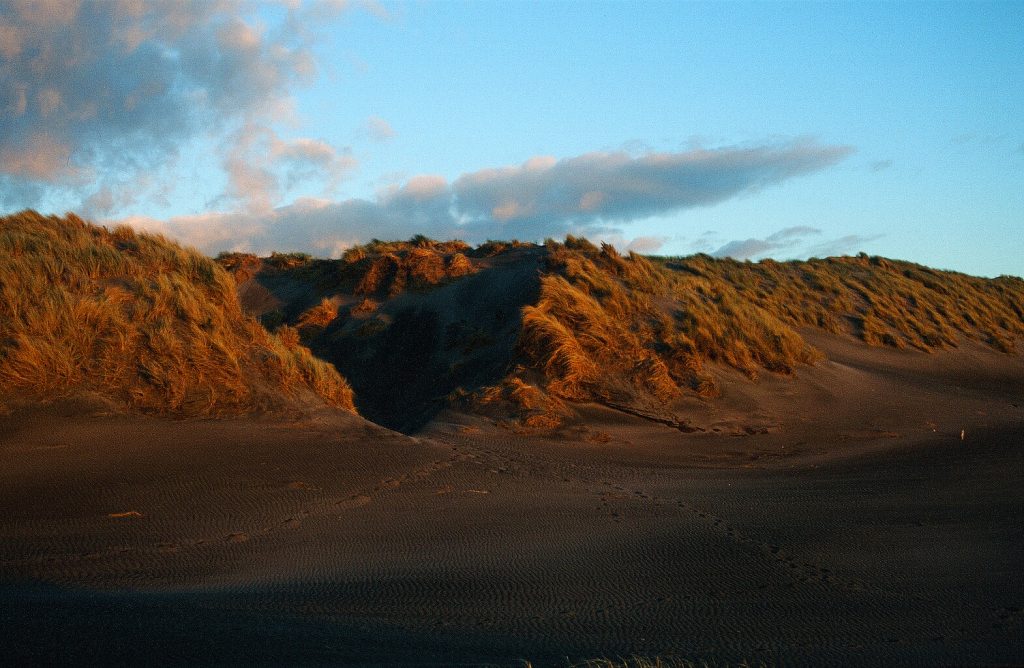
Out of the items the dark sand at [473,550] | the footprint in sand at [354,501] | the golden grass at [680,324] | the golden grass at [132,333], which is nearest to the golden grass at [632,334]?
the golden grass at [680,324]

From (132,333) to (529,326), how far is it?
7.29 meters

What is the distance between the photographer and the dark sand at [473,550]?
451cm

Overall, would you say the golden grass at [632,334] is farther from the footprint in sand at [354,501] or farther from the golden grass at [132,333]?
the footprint in sand at [354,501]

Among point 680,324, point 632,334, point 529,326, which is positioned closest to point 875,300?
point 680,324

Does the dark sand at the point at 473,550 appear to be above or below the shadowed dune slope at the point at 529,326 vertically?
below

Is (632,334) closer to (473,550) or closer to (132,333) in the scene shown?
(132,333)

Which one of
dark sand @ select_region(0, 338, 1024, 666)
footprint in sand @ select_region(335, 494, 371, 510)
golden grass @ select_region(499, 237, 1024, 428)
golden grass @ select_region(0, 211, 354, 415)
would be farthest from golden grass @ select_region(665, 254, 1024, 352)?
footprint in sand @ select_region(335, 494, 371, 510)

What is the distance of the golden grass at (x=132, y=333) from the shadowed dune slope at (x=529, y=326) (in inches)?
143

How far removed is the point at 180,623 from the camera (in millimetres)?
4406

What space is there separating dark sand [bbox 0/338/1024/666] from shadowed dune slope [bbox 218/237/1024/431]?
274 cm

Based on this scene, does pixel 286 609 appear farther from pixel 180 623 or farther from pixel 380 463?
pixel 380 463

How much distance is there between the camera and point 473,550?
650 centimetres

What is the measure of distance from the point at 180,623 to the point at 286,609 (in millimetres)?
711

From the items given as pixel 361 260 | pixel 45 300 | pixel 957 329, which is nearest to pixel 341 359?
pixel 361 260
